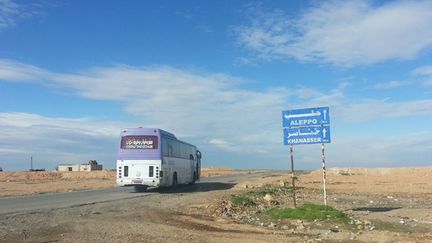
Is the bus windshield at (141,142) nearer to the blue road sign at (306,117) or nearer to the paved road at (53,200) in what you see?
the paved road at (53,200)

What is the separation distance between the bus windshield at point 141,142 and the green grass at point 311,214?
1435 centimetres

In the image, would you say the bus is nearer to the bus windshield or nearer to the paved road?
the bus windshield

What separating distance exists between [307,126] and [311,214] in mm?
3974

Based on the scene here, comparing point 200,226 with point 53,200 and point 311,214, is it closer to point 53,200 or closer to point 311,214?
point 311,214

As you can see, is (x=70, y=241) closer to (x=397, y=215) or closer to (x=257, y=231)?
(x=257, y=231)

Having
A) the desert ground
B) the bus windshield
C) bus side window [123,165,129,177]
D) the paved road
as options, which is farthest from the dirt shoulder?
the desert ground

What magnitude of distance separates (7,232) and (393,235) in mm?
10559

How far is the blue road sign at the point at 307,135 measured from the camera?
2078 cm

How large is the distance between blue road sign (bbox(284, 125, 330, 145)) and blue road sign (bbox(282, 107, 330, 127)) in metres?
0.17

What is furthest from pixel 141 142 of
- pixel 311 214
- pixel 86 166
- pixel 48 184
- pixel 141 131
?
pixel 86 166

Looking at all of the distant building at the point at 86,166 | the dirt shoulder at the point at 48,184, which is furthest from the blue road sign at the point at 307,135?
the distant building at the point at 86,166

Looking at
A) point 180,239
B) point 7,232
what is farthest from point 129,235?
point 7,232

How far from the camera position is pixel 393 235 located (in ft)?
46.6

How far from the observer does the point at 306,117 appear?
69.4ft
